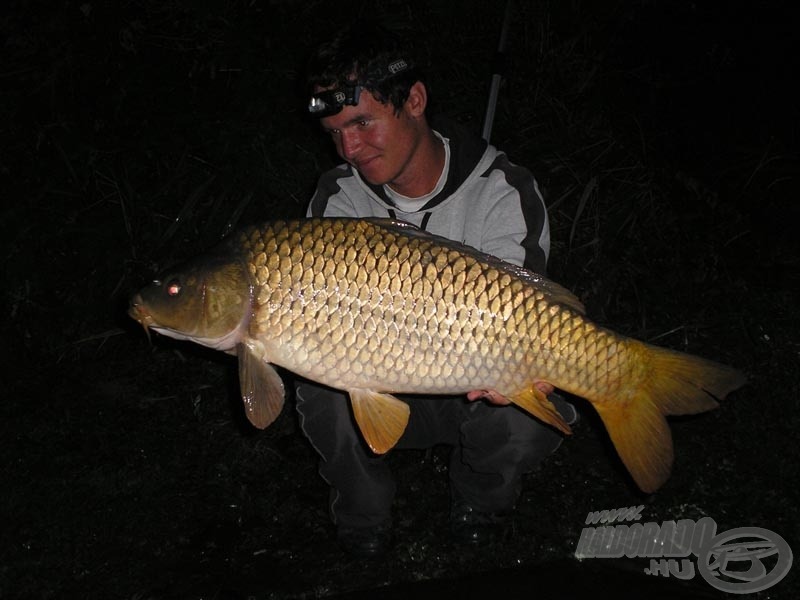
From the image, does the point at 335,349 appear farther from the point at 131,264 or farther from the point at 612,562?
the point at 131,264

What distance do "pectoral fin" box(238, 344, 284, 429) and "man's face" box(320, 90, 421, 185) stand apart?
29.4 inches

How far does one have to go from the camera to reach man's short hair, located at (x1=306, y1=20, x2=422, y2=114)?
6.95 ft

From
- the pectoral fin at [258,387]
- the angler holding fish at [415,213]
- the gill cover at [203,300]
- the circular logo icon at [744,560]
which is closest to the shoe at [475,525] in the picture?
the angler holding fish at [415,213]

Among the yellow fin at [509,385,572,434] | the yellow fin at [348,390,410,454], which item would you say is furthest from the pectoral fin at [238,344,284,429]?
the yellow fin at [509,385,572,434]

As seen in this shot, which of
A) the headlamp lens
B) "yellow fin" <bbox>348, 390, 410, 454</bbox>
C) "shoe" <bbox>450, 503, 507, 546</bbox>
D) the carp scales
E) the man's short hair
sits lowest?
"shoe" <bbox>450, 503, 507, 546</bbox>

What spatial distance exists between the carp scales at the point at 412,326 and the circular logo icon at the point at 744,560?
500 millimetres

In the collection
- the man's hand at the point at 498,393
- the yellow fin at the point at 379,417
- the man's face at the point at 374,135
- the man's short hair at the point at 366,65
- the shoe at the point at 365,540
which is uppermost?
the man's short hair at the point at 366,65

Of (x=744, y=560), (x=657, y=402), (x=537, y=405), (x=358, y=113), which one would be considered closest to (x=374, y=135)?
(x=358, y=113)

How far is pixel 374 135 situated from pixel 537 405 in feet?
3.27

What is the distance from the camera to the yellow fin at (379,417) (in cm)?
185

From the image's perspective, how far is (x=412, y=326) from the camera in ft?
5.69

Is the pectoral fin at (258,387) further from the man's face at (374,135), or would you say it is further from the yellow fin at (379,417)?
the man's face at (374,135)

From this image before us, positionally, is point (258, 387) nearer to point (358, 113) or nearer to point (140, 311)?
point (140, 311)

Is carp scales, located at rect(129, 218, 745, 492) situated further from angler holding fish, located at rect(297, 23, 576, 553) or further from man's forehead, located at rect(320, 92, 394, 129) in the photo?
man's forehead, located at rect(320, 92, 394, 129)
